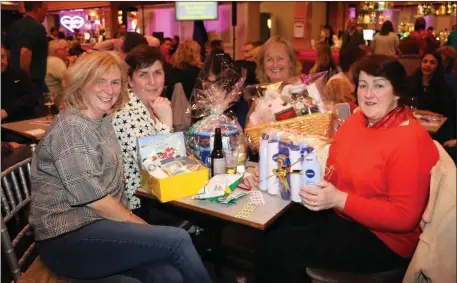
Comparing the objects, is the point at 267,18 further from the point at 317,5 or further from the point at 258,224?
the point at 258,224

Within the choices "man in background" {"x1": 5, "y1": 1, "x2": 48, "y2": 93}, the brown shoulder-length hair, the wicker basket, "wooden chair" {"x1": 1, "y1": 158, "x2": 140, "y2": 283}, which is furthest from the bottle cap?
"man in background" {"x1": 5, "y1": 1, "x2": 48, "y2": 93}

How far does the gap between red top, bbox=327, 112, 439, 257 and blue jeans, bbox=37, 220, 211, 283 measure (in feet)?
2.29

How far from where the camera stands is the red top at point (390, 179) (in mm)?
1645

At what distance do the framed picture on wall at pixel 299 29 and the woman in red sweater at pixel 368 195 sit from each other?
8416 mm

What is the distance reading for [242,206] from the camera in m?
1.80

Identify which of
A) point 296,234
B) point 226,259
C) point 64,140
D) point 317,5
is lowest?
point 226,259

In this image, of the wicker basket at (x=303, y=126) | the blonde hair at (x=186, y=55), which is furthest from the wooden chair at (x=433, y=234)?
the blonde hair at (x=186, y=55)

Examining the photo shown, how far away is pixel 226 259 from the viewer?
258cm

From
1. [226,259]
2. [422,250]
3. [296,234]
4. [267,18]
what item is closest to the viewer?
[422,250]

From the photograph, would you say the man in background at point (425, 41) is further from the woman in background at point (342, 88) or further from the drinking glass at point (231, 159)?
the drinking glass at point (231, 159)

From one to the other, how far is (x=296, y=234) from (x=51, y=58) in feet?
13.5

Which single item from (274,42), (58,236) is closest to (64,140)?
(58,236)

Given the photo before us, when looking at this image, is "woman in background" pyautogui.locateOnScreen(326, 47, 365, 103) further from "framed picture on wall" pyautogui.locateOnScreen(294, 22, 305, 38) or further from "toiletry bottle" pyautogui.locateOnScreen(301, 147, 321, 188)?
"framed picture on wall" pyautogui.locateOnScreen(294, 22, 305, 38)

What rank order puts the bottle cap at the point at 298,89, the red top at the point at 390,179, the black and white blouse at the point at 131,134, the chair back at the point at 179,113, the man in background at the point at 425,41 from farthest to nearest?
1. the man in background at the point at 425,41
2. the chair back at the point at 179,113
3. the bottle cap at the point at 298,89
4. the black and white blouse at the point at 131,134
5. the red top at the point at 390,179
